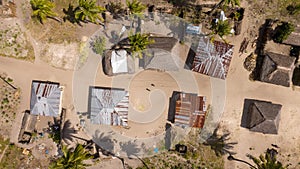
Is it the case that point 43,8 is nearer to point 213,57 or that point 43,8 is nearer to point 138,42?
point 138,42

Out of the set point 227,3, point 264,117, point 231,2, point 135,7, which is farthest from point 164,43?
point 264,117

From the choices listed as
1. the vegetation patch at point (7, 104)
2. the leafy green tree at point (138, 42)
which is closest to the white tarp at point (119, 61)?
the leafy green tree at point (138, 42)

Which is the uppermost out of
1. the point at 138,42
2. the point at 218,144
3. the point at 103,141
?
the point at 138,42

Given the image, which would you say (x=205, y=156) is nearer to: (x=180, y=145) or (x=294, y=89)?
(x=180, y=145)

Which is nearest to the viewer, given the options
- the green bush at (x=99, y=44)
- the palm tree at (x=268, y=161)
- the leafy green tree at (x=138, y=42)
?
the palm tree at (x=268, y=161)

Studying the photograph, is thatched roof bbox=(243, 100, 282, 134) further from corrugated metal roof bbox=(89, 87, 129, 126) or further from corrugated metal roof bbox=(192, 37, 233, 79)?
corrugated metal roof bbox=(89, 87, 129, 126)

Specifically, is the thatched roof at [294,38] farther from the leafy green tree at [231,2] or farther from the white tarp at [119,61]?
the white tarp at [119,61]
